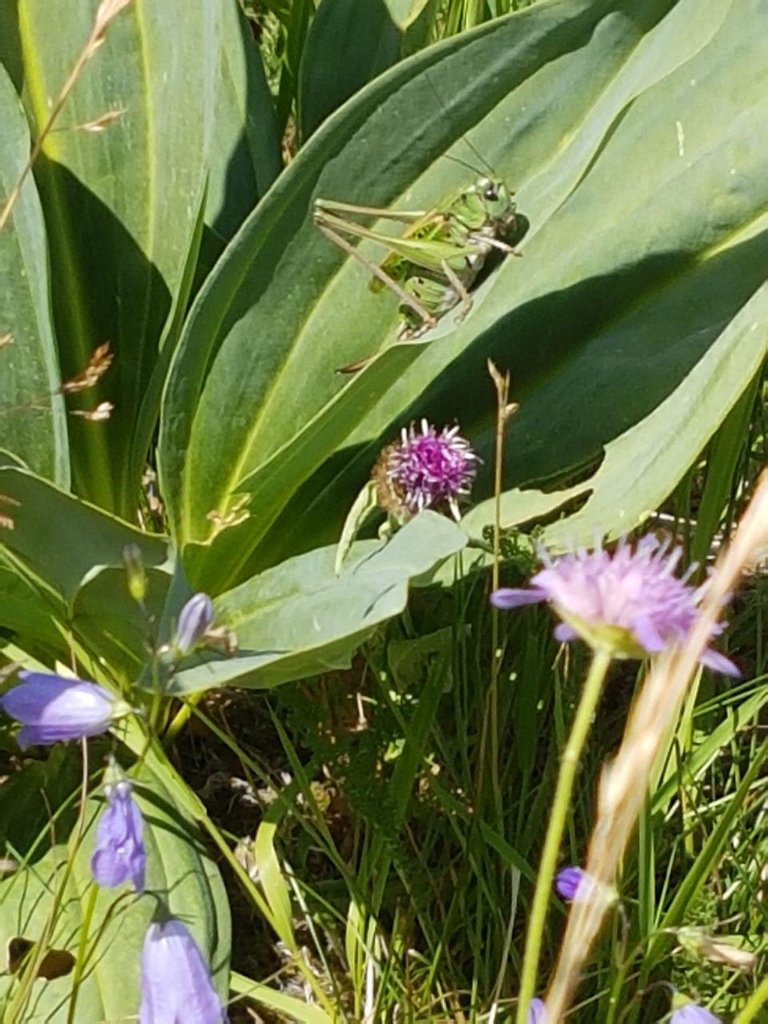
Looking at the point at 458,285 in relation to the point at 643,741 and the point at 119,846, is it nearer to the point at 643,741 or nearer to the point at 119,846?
the point at 119,846

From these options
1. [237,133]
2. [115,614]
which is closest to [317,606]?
[115,614]

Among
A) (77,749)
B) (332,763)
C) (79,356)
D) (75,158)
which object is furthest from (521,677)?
(75,158)

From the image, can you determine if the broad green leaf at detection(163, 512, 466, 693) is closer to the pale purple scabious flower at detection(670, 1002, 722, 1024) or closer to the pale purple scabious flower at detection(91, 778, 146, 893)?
the pale purple scabious flower at detection(91, 778, 146, 893)

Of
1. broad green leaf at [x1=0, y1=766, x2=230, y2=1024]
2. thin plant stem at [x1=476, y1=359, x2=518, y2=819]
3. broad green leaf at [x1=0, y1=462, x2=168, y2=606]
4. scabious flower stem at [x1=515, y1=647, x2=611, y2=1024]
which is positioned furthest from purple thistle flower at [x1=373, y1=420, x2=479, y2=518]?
scabious flower stem at [x1=515, y1=647, x2=611, y2=1024]

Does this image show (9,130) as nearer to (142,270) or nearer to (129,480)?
(142,270)

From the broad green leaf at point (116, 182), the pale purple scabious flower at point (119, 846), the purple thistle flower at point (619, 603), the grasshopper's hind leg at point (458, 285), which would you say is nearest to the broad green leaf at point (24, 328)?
the broad green leaf at point (116, 182)

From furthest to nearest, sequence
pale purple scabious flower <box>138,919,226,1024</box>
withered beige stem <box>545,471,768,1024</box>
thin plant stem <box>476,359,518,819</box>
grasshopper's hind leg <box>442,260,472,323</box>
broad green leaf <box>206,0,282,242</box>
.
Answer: broad green leaf <box>206,0,282,242</box> < grasshopper's hind leg <box>442,260,472,323</box> < thin plant stem <box>476,359,518,819</box> < pale purple scabious flower <box>138,919,226,1024</box> < withered beige stem <box>545,471,768,1024</box>

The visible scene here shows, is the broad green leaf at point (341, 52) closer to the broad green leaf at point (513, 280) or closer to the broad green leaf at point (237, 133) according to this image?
the broad green leaf at point (237, 133)
